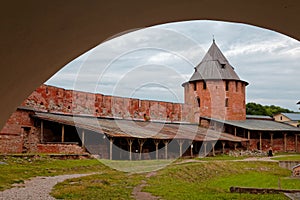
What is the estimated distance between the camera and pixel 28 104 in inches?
845

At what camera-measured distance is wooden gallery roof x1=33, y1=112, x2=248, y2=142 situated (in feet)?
68.1

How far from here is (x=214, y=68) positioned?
3588cm

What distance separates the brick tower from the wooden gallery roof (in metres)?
2.93

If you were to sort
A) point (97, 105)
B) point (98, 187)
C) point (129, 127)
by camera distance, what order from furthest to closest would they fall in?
point (97, 105)
point (129, 127)
point (98, 187)

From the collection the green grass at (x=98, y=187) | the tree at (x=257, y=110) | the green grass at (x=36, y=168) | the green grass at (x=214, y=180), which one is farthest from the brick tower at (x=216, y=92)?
the tree at (x=257, y=110)

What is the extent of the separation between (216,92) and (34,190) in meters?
26.5

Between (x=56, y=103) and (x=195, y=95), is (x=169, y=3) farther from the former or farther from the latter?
(x=195, y=95)

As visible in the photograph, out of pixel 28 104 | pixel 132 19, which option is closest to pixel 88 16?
pixel 132 19

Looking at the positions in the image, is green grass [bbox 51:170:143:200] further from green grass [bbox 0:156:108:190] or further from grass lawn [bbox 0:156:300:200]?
green grass [bbox 0:156:108:190]

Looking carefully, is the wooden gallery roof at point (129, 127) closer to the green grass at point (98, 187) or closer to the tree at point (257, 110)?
the green grass at point (98, 187)

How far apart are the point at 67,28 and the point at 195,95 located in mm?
34046

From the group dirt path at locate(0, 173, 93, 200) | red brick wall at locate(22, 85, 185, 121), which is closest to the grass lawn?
dirt path at locate(0, 173, 93, 200)

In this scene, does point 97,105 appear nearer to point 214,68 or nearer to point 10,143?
point 10,143

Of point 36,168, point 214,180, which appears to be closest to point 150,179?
point 214,180
